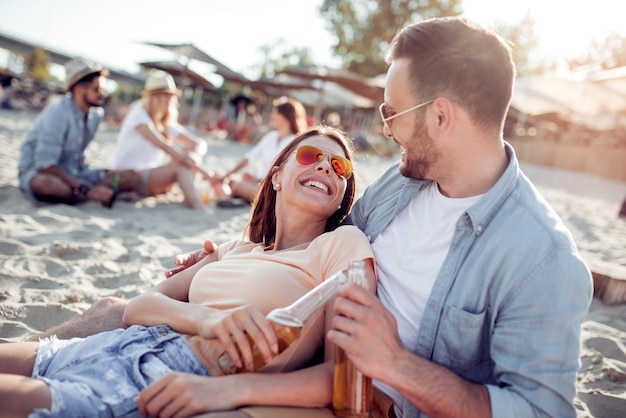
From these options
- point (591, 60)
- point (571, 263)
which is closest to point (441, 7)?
point (591, 60)

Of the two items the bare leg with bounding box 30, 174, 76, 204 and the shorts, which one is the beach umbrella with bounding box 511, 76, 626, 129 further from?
the bare leg with bounding box 30, 174, 76, 204

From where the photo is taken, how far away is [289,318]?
1.42 meters

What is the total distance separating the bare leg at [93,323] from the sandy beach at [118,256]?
0.61 metres

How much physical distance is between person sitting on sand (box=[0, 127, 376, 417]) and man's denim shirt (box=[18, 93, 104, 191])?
4126 millimetres

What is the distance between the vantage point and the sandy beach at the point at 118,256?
106 inches

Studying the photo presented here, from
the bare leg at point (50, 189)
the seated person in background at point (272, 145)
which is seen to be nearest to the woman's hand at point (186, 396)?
the bare leg at point (50, 189)

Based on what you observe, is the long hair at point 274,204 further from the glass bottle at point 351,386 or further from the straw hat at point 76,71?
the straw hat at point 76,71

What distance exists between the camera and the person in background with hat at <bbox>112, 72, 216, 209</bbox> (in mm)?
6268

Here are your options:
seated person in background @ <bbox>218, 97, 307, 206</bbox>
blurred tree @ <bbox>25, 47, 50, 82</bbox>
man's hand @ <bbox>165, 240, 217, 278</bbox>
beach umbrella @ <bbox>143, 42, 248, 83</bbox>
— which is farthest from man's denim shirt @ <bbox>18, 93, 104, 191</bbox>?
blurred tree @ <bbox>25, 47, 50, 82</bbox>

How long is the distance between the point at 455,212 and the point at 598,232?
18.3ft

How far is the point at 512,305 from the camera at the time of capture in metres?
1.52

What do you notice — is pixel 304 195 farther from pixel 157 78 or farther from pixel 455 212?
pixel 157 78

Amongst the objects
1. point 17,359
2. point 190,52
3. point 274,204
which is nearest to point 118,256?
point 274,204

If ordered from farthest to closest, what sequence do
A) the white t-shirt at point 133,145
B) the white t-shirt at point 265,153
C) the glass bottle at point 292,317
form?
the white t-shirt at point 265,153 < the white t-shirt at point 133,145 < the glass bottle at point 292,317
